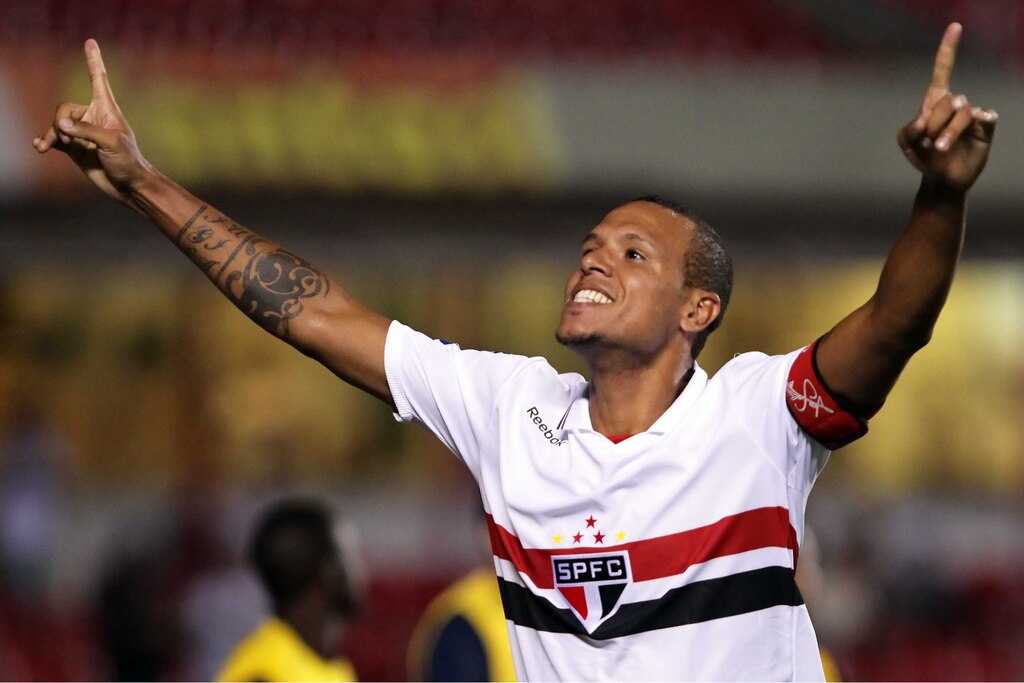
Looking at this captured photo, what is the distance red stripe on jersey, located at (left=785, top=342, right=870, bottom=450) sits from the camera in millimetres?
2805

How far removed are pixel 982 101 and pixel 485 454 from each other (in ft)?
27.4

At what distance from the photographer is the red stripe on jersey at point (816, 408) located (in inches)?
110

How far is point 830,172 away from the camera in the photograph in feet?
33.9

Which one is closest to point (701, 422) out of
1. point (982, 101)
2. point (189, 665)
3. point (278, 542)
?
point (278, 542)

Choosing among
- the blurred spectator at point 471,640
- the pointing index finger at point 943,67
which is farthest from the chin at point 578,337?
the blurred spectator at point 471,640

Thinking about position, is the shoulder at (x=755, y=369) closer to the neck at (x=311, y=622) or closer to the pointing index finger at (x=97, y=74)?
the pointing index finger at (x=97, y=74)

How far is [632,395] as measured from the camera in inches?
125

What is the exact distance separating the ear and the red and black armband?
0.39m

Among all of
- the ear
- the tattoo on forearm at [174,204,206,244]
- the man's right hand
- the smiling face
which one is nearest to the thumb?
the man's right hand

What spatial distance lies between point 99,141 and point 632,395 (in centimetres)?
133

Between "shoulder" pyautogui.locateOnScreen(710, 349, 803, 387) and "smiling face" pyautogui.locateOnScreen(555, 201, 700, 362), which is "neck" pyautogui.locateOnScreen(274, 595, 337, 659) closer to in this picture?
"smiling face" pyautogui.locateOnScreen(555, 201, 700, 362)

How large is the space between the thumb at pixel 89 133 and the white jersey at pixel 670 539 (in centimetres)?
113

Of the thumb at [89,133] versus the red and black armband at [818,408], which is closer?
the red and black armband at [818,408]

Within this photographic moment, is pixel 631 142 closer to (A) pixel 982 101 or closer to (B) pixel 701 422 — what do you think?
(A) pixel 982 101
